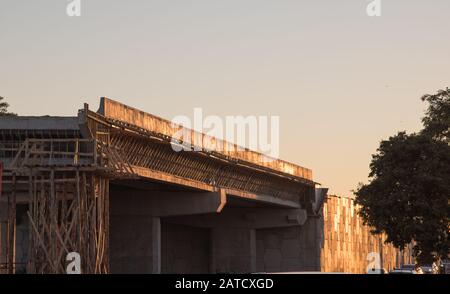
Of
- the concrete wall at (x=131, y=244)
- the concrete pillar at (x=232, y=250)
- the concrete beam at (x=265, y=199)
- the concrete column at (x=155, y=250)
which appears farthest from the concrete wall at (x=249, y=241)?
the concrete wall at (x=131, y=244)

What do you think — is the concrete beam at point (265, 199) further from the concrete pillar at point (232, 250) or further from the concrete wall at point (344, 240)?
the concrete wall at point (344, 240)

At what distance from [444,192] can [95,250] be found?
26.6 m

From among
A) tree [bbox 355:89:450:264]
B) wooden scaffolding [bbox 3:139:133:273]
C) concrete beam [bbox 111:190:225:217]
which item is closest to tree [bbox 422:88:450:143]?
tree [bbox 355:89:450:264]

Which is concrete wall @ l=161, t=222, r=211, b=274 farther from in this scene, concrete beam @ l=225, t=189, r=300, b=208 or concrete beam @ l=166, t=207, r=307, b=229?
concrete beam @ l=225, t=189, r=300, b=208

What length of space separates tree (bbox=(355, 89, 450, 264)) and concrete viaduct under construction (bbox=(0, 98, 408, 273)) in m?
13.3

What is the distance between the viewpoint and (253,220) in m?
103

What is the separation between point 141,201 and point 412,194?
20.9m

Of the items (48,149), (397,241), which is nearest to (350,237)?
(397,241)

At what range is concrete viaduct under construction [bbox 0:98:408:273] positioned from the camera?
58375 millimetres

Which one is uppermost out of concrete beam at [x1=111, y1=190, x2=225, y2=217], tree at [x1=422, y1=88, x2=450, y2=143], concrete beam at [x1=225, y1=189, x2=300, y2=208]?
tree at [x1=422, y1=88, x2=450, y2=143]

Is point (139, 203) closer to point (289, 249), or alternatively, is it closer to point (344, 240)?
point (289, 249)

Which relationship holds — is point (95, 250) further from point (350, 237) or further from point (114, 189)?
point (350, 237)

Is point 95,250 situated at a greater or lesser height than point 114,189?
lesser
